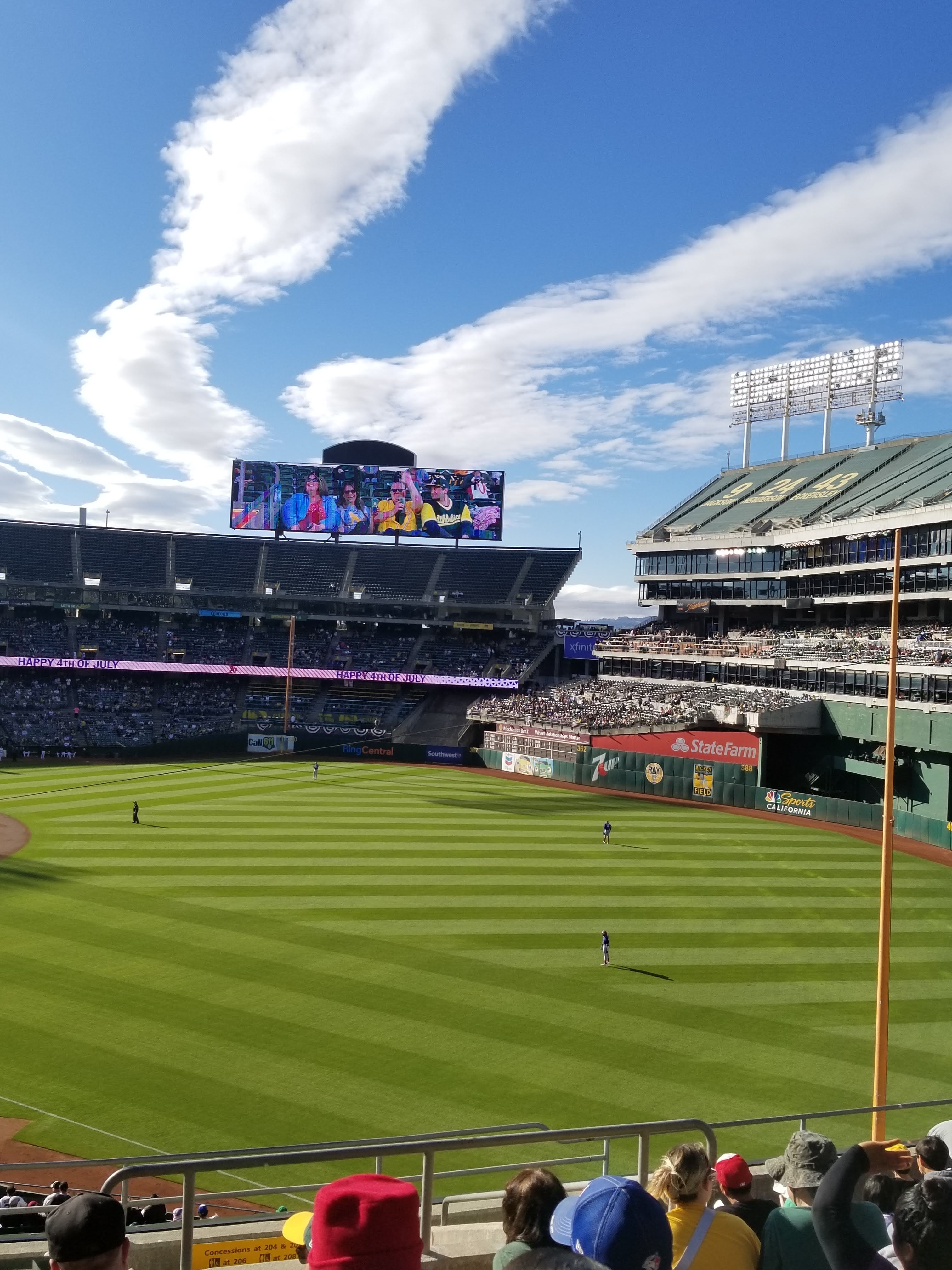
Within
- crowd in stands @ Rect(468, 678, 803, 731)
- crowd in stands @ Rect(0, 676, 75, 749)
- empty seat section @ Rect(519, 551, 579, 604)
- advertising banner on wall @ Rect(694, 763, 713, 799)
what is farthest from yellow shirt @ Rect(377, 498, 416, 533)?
advertising banner on wall @ Rect(694, 763, 713, 799)

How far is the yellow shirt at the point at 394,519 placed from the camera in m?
81.1

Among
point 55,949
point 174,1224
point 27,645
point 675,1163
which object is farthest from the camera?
point 27,645

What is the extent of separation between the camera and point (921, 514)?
157ft

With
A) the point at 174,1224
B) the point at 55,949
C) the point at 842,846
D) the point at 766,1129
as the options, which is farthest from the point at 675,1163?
the point at 842,846

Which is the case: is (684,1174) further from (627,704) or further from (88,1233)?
(627,704)

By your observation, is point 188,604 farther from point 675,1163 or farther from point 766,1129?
point 675,1163

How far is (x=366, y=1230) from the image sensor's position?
3.16m

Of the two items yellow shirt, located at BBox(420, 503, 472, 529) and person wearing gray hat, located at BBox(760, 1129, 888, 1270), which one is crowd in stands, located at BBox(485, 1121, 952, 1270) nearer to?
person wearing gray hat, located at BBox(760, 1129, 888, 1270)

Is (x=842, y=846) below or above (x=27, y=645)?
below

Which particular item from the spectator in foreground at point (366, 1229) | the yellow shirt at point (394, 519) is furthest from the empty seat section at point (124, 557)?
the spectator in foreground at point (366, 1229)

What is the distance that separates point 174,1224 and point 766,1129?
36.9 ft

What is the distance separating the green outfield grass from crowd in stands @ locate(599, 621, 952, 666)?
1192cm

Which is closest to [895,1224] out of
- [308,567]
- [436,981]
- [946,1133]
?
[946,1133]

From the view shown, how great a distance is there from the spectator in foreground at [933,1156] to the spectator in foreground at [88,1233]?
4.81 m
